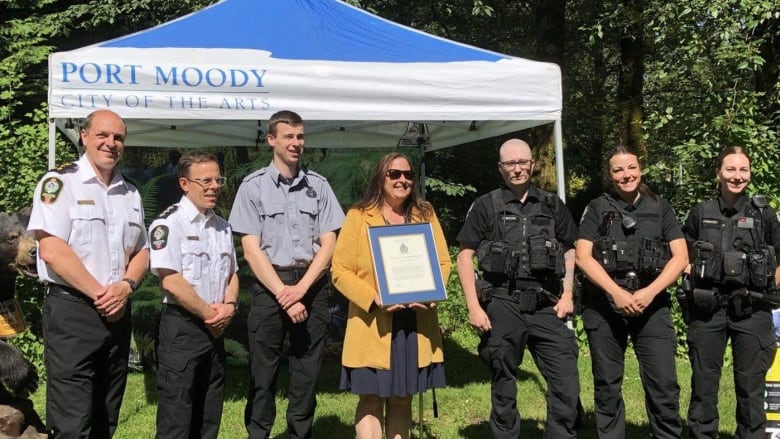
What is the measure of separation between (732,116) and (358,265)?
4884 millimetres

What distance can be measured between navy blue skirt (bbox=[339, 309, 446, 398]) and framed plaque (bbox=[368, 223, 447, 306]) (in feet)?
0.52

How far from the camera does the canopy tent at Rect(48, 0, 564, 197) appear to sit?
431 cm

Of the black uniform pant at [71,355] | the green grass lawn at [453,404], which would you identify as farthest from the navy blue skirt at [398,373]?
the green grass lawn at [453,404]

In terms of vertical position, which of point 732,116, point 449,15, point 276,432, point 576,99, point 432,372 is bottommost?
point 276,432

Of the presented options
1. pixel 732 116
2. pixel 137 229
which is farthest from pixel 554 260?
pixel 732 116

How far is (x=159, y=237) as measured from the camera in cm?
346

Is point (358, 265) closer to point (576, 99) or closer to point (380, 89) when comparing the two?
point (380, 89)

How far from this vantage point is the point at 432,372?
12.5 feet

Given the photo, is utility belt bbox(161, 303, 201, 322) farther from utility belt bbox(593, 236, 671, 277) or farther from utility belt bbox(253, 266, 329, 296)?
utility belt bbox(593, 236, 671, 277)

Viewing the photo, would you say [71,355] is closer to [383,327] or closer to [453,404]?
[383,327]

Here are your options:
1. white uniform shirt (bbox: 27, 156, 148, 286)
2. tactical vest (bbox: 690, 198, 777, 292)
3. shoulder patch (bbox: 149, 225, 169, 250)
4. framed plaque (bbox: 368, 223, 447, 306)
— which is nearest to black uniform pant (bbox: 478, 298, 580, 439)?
framed plaque (bbox: 368, 223, 447, 306)

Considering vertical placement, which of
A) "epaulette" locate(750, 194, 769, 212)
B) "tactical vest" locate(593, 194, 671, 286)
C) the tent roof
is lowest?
"tactical vest" locate(593, 194, 671, 286)

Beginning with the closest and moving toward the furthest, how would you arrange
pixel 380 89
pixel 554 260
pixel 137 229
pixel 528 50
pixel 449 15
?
pixel 137 229
pixel 554 260
pixel 380 89
pixel 449 15
pixel 528 50

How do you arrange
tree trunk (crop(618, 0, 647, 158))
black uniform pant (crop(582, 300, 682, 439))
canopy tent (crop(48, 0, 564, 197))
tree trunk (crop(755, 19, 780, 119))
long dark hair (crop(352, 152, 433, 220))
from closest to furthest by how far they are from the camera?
long dark hair (crop(352, 152, 433, 220)) < black uniform pant (crop(582, 300, 682, 439)) < canopy tent (crop(48, 0, 564, 197)) < tree trunk (crop(755, 19, 780, 119)) < tree trunk (crop(618, 0, 647, 158))
